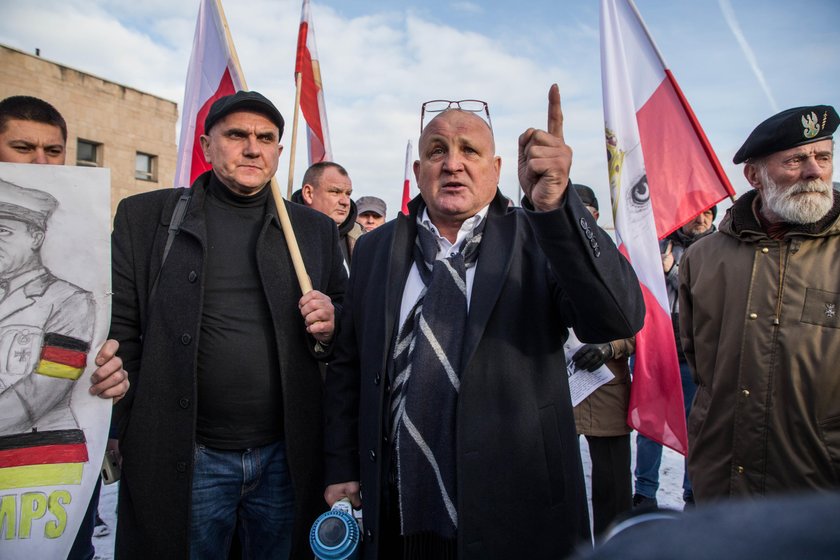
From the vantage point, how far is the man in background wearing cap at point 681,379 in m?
3.81

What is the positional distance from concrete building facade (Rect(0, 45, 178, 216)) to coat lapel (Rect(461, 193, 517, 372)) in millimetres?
19865

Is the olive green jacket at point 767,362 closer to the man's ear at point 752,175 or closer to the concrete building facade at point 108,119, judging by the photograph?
the man's ear at point 752,175

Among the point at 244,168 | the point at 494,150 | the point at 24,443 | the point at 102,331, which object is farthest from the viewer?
the point at 244,168

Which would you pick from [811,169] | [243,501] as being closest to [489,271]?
[243,501]

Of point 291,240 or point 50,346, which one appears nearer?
point 50,346

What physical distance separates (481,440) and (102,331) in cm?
116

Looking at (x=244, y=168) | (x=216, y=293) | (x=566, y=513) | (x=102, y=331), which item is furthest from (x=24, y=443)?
(x=566, y=513)

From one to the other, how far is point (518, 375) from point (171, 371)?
124 cm

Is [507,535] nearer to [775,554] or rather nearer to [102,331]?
[775,554]

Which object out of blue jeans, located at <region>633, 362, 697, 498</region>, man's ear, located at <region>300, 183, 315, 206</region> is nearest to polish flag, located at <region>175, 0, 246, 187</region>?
man's ear, located at <region>300, 183, 315, 206</region>

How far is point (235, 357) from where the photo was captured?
1.90 m

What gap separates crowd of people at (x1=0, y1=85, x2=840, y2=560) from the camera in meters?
1.49

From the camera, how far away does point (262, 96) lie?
2104 mm

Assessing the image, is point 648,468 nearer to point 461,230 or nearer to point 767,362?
point 767,362
